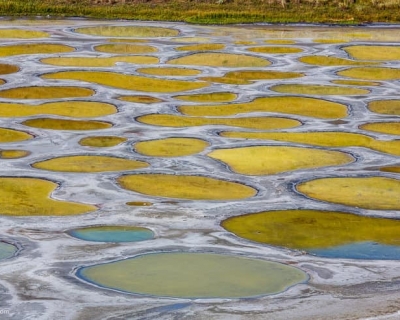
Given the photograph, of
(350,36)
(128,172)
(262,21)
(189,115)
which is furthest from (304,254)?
(262,21)

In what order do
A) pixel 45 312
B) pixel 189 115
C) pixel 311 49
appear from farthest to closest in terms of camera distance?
1. pixel 311 49
2. pixel 189 115
3. pixel 45 312

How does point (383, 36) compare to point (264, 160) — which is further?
point (383, 36)

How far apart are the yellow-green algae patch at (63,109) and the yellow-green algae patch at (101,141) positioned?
1.94 metres

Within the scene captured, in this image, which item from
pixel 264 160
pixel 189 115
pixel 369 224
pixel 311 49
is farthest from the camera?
pixel 311 49

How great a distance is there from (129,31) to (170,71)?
6.89 meters

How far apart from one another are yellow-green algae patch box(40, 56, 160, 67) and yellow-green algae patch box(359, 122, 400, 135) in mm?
7805

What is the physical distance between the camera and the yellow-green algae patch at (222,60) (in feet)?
80.1

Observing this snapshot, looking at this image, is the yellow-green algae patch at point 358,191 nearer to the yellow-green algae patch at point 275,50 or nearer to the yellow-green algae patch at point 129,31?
the yellow-green algae patch at point 275,50

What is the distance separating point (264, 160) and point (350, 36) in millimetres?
15748

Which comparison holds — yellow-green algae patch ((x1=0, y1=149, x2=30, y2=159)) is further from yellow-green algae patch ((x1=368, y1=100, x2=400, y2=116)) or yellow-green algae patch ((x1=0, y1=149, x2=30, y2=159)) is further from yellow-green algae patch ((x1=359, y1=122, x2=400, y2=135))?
yellow-green algae patch ((x1=368, y1=100, x2=400, y2=116))

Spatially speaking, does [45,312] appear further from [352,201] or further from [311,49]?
[311,49]

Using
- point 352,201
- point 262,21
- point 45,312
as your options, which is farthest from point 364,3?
point 45,312

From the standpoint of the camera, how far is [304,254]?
1008 cm

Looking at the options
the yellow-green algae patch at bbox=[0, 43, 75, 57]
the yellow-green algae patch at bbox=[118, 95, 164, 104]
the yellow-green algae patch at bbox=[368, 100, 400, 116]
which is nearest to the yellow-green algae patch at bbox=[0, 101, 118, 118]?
the yellow-green algae patch at bbox=[118, 95, 164, 104]
